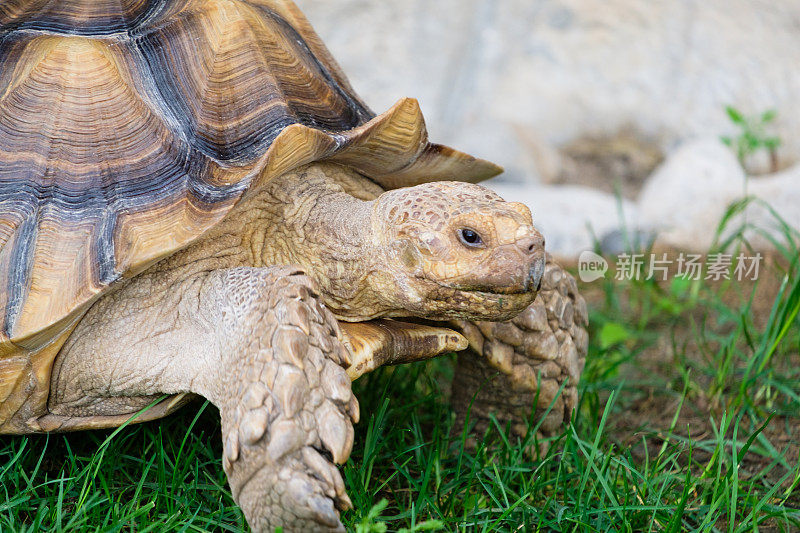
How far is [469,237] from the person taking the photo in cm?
→ 186

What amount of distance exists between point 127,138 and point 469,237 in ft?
2.97

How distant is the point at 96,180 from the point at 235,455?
78 cm

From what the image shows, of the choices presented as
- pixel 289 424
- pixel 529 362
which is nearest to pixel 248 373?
pixel 289 424

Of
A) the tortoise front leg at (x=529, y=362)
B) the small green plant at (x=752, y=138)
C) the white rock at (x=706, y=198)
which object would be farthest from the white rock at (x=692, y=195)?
the tortoise front leg at (x=529, y=362)

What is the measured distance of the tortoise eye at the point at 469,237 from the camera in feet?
6.07

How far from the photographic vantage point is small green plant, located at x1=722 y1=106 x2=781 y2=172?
4.54m

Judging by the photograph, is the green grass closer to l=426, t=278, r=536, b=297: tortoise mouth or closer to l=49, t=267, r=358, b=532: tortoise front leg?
l=49, t=267, r=358, b=532: tortoise front leg

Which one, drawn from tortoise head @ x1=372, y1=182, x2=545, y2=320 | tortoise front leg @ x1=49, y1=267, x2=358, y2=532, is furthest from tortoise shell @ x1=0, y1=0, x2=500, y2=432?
tortoise head @ x1=372, y1=182, x2=545, y2=320

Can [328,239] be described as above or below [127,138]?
below

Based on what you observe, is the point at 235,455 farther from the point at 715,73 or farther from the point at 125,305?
the point at 715,73

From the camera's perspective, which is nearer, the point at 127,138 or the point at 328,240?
the point at 127,138

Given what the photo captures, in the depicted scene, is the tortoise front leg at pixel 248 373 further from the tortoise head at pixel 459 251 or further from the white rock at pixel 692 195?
the white rock at pixel 692 195

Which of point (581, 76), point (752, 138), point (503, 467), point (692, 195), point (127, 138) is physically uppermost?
point (127, 138)

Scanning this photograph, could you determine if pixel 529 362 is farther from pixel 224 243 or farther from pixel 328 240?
pixel 224 243
